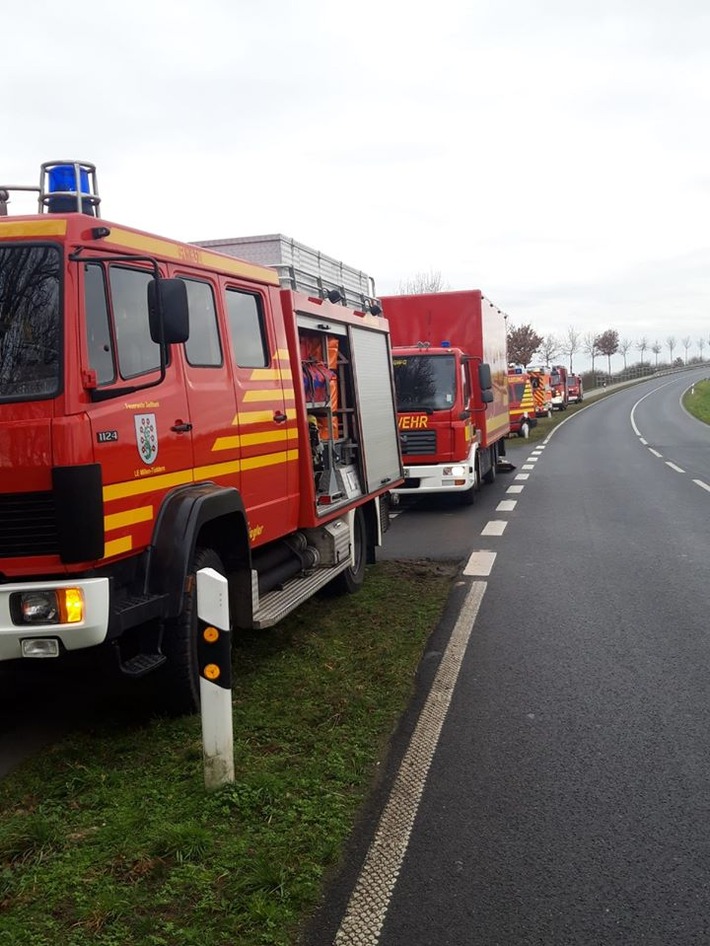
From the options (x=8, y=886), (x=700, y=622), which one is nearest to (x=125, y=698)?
(x=8, y=886)

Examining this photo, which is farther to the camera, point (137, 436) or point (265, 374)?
point (265, 374)

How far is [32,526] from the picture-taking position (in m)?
4.03

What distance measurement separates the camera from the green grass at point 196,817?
3025mm

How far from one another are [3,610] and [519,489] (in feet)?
42.9

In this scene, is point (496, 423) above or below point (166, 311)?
below

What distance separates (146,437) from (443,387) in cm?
963

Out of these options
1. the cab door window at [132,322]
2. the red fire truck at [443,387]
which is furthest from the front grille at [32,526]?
the red fire truck at [443,387]

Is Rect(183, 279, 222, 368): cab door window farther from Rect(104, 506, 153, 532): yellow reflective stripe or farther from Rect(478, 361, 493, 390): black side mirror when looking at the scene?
Rect(478, 361, 493, 390): black side mirror

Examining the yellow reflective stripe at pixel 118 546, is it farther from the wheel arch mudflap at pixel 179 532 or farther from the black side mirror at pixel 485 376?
the black side mirror at pixel 485 376

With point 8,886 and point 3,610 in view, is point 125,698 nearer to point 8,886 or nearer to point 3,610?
point 3,610

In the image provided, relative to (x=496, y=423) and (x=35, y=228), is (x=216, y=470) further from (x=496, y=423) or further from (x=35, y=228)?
(x=496, y=423)

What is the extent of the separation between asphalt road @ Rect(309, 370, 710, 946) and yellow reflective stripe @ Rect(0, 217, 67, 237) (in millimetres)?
2910

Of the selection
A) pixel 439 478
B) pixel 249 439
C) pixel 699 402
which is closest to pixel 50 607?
pixel 249 439

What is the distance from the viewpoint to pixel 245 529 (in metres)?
5.46
